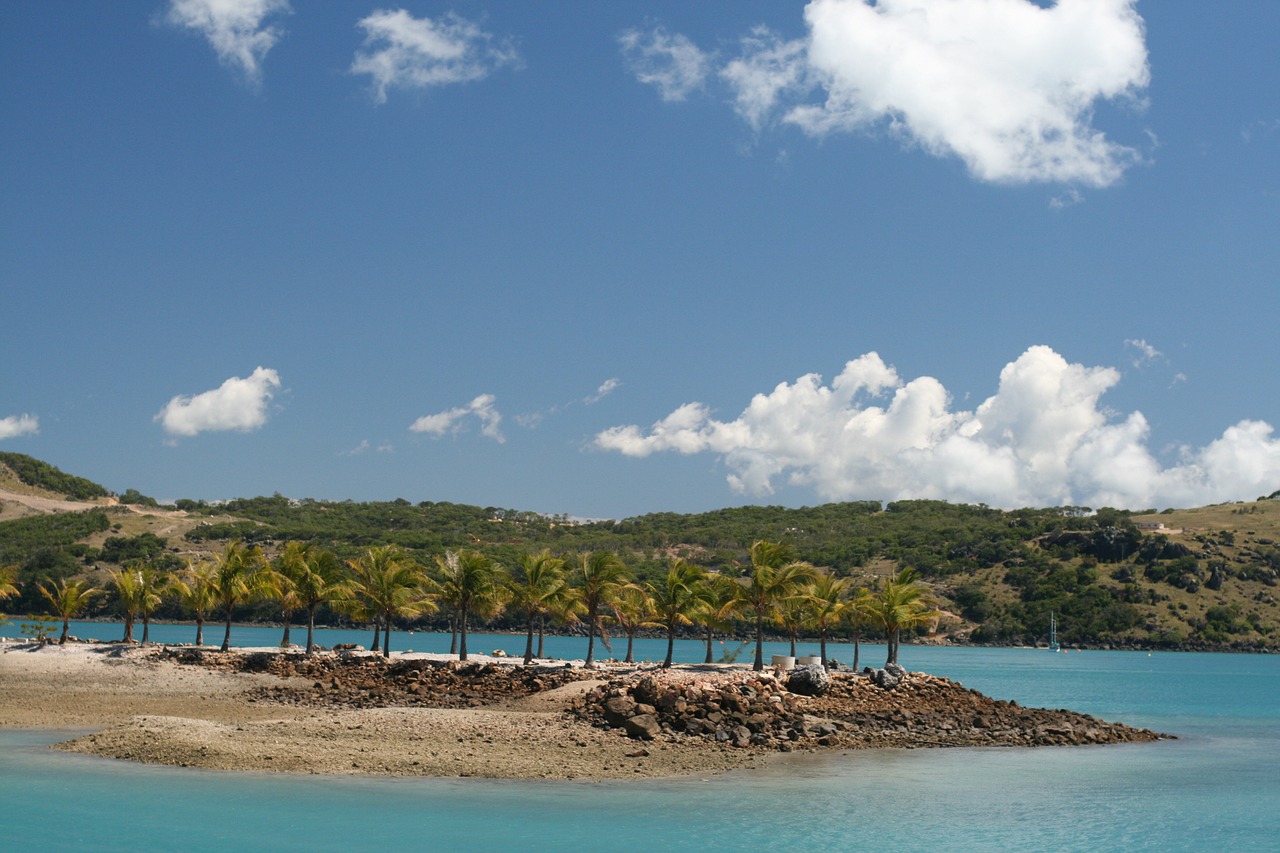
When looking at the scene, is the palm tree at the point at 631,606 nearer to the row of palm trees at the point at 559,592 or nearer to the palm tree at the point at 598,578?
the row of palm trees at the point at 559,592

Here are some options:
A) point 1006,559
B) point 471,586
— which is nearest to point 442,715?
point 471,586

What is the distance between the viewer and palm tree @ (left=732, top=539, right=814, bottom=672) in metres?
52.8

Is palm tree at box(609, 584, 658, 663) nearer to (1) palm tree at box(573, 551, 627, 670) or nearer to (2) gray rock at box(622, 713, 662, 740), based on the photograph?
(1) palm tree at box(573, 551, 627, 670)

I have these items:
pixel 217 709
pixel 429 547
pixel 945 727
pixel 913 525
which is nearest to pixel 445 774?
pixel 217 709

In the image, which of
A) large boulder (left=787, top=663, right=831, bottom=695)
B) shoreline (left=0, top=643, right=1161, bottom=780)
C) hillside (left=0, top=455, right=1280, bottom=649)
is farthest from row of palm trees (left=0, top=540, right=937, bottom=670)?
hillside (left=0, top=455, right=1280, bottom=649)

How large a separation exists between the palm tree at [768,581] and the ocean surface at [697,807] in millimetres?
13888

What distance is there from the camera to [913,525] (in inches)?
7785

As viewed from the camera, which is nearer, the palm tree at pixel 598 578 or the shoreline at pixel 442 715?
the shoreline at pixel 442 715

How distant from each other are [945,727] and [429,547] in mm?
128424

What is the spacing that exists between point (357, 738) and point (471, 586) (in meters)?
21.9

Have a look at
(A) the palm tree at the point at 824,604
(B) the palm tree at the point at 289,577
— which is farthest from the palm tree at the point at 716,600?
(B) the palm tree at the point at 289,577

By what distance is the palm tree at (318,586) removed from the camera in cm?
5978

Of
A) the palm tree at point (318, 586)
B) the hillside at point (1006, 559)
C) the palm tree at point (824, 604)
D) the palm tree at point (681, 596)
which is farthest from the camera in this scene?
the hillside at point (1006, 559)

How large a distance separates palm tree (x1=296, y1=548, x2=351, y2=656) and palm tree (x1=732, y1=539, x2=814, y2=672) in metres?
22.0
